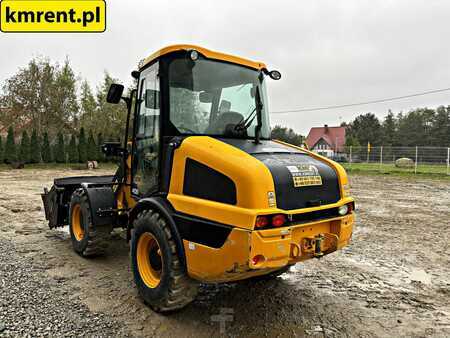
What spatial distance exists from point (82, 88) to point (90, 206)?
3044 centimetres

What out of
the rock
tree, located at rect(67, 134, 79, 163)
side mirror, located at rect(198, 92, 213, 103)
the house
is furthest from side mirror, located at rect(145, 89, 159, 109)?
the house

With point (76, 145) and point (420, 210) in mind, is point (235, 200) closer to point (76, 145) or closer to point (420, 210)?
point (420, 210)

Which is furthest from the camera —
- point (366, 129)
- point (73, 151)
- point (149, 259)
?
point (366, 129)

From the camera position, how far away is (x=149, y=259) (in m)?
3.62

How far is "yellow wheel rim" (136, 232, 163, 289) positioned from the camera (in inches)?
138

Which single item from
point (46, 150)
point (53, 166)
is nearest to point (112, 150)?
point (53, 166)

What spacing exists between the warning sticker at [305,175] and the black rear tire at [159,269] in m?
1.19

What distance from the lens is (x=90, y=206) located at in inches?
177

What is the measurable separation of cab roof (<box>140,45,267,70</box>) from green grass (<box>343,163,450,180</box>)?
17.8 metres

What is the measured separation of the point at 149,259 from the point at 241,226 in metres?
1.43

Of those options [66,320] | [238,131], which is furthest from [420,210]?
[66,320]

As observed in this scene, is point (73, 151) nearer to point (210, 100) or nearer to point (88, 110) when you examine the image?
point (88, 110)

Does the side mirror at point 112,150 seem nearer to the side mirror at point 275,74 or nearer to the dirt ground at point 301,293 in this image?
the dirt ground at point 301,293

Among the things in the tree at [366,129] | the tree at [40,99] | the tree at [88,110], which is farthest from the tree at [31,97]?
the tree at [366,129]
